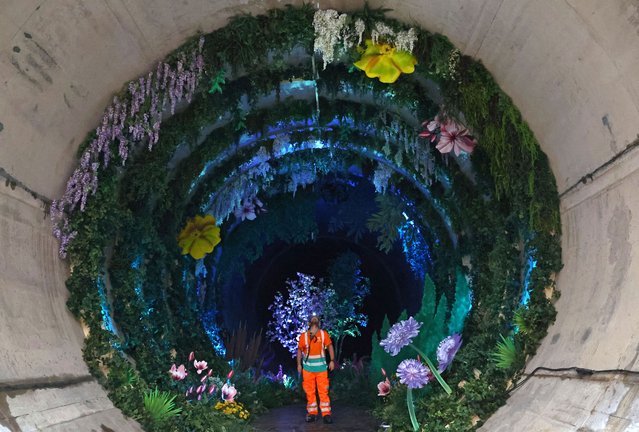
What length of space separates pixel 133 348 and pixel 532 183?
4169 mm

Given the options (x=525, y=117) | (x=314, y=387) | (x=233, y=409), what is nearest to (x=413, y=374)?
(x=314, y=387)

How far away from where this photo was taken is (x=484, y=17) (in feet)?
16.8

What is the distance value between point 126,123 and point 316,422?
13.1ft

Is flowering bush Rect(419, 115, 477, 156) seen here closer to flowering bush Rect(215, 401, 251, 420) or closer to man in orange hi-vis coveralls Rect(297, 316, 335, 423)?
man in orange hi-vis coveralls Rect(297, 316, 335, 423)

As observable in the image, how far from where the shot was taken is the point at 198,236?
28.3ft

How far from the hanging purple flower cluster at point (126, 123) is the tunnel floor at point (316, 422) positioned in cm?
320

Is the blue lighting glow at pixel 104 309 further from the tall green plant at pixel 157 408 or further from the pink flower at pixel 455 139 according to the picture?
the pink flower at pixel 455 139

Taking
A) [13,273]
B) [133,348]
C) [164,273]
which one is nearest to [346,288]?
[164,273]

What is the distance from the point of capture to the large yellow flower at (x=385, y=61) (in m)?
5.75

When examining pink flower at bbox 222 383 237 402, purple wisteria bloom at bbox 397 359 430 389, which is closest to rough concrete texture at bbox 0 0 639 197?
purple wisteria bloom at bbox 397 359 430 389

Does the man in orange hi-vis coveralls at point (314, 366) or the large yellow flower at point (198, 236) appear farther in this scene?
the large yellow flower at point (198, 236)

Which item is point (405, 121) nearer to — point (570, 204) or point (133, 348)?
point (570, 204)

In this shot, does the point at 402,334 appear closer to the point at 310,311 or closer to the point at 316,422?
the point at 316,422

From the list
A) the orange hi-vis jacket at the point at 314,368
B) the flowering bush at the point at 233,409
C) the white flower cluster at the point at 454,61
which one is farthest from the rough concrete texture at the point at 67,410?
the white flower cluster at the point at 454,61
